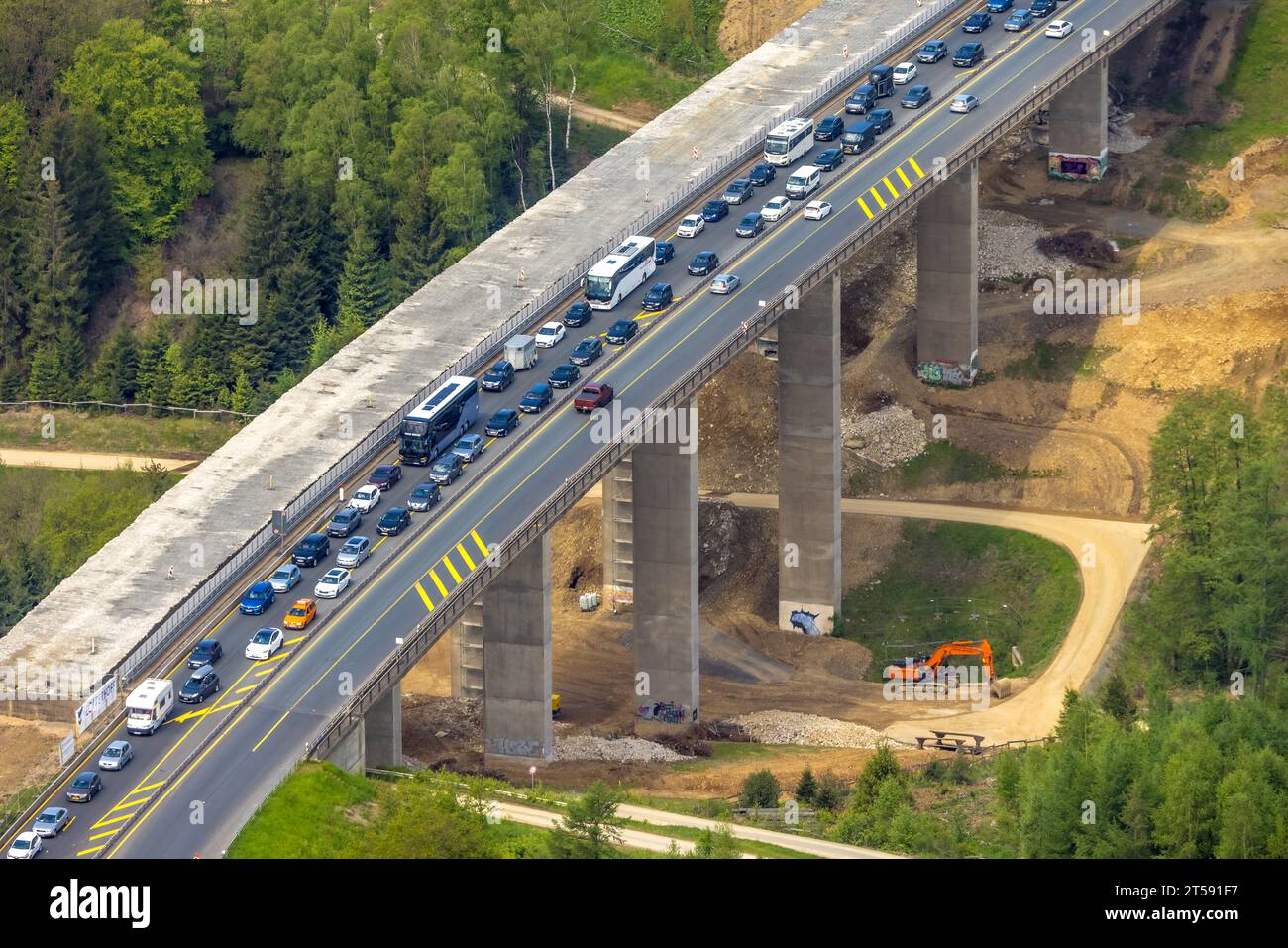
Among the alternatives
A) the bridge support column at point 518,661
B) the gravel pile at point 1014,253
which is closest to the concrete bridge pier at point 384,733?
the bridge support column at point 518,661

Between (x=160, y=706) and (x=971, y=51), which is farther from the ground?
(x=971, y=51)

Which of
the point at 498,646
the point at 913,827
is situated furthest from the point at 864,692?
the point at 913,827

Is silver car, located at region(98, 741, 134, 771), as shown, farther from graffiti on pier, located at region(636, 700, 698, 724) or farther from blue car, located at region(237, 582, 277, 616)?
graffiti on pier, located at region(636, 700, 698, 724)

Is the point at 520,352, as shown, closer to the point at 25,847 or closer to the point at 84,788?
the point at 84,788

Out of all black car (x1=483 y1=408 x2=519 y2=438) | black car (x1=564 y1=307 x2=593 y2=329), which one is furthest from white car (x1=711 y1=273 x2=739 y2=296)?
black car (x1=483 y1=408 x2=519 y2=438)

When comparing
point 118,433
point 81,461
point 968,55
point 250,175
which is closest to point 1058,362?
point 968,55
